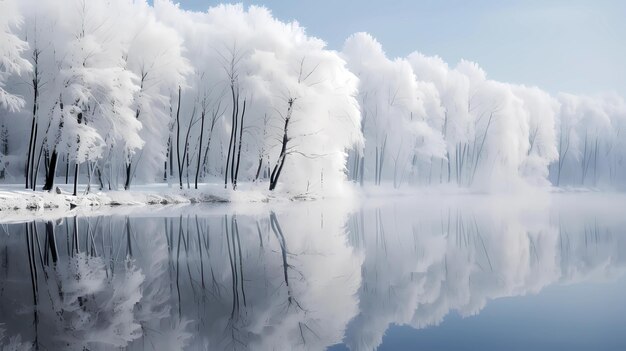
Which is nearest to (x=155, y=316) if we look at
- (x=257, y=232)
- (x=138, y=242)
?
(x=138, y=242)

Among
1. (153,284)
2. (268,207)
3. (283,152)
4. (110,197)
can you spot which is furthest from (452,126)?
(153,284)

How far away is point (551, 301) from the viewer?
7.81 metres

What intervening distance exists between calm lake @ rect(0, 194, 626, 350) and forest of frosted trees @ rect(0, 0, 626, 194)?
13947mm

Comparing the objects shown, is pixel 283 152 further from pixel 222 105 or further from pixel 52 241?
pixel 52 241

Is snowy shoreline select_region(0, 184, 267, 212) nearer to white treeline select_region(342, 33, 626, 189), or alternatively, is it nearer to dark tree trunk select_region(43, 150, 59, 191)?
dark tree trunk select_region(43, 150, 59, 191)

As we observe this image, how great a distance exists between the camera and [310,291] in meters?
8.23

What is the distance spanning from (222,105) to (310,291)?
3290 cm

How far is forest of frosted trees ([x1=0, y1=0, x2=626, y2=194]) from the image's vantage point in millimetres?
28172

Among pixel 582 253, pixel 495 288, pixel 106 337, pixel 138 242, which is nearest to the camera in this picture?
pixel 106 337

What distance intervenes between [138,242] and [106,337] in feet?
28.3

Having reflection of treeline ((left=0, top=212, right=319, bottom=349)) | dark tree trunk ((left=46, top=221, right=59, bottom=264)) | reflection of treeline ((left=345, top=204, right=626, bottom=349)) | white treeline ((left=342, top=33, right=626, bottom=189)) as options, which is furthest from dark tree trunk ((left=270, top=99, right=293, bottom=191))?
reflection of treeline ((left=0, top=212, right=319, bottom=349))

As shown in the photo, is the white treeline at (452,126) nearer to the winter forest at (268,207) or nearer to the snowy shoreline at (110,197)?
the winter forest at (268,207)

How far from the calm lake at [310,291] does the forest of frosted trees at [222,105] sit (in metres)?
13.9

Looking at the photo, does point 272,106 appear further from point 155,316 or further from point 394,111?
point 155,316
